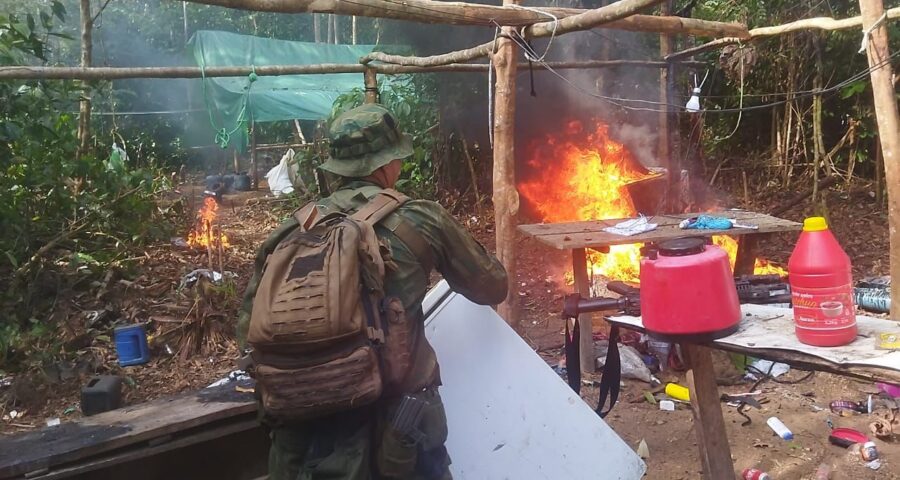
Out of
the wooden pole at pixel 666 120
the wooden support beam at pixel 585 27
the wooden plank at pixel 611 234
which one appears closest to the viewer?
the wooden support beam at pixel 585 27

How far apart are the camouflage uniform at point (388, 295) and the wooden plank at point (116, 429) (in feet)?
4.16

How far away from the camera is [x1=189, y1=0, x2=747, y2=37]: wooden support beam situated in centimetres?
316

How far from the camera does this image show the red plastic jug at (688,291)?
2.07 m

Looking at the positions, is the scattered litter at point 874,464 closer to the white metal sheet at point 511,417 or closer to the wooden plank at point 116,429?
the white metal sheet at point 511,417

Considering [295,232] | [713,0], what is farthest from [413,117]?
[295,232]

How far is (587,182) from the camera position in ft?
26.9

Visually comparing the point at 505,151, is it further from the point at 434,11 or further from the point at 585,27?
the point at 434,11

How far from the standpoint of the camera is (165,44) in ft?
69.7

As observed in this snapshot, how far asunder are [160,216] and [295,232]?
245 inches

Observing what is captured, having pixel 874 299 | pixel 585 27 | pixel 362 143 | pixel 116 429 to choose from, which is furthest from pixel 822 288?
pixel 874 299

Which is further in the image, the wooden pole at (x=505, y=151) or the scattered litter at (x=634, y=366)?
the scattered litter at (x=634, y=366)

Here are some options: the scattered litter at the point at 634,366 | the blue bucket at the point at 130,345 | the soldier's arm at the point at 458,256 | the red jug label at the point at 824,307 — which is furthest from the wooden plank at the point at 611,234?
the blue bucket at the point at 130,345

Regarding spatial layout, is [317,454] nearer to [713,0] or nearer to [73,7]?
[713,0]

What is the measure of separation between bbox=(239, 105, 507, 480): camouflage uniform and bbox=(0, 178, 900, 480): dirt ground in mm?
2147
